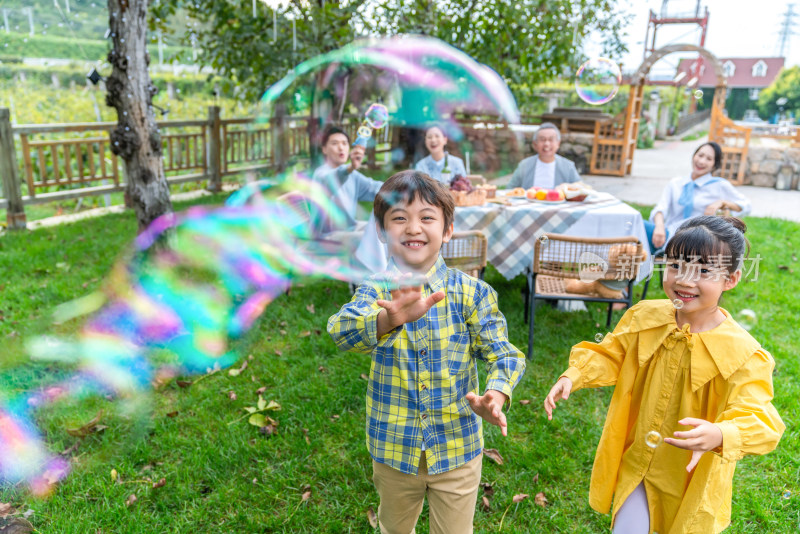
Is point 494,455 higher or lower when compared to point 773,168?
lower

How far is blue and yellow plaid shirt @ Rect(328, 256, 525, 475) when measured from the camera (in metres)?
1.70

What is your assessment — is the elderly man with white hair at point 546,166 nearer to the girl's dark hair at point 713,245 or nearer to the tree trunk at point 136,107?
the tree trunk at point 136,107

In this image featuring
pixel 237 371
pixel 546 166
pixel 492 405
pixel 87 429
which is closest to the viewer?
pixel 492 405

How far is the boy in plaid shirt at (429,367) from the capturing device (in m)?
1.62

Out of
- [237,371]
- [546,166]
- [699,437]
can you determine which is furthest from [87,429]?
[546,166]

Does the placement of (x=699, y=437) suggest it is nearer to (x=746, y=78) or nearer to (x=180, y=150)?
(x=180, y=150)

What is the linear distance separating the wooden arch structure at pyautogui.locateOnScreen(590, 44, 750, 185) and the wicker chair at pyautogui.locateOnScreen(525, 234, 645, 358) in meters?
9.27

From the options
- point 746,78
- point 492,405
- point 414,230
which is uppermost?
point 746,78

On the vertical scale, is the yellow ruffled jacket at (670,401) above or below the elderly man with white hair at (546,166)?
below

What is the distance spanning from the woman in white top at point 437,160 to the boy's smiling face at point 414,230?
3394mm

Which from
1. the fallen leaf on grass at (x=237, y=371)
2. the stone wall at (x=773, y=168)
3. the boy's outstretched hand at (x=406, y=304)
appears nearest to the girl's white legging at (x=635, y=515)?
the boy's outstretched hand at (x=406, y=304)

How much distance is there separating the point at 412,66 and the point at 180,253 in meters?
5.14

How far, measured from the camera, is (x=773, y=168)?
37.4 ft

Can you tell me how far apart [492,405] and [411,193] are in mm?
650
